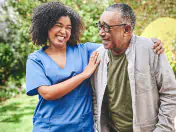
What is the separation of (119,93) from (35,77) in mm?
753

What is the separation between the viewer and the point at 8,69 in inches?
336

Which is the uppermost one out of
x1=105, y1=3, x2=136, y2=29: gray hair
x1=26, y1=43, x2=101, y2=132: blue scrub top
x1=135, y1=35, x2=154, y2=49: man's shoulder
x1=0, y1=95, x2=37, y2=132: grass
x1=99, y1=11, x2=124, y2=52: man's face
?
x1=105, y1=3, x2=136, y2=29: gray hair

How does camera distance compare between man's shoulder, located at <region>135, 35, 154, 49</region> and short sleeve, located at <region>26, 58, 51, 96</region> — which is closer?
man's shoulder, located at <region>135, 35, 154, 49</region>

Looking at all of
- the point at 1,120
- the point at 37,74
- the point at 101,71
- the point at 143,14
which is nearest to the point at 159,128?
the point at 101,71

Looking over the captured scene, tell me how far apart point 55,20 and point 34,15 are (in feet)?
0.96

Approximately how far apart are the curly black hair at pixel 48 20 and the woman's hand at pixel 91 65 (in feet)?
1.10

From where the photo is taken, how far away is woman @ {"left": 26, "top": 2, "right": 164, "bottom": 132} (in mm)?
2307

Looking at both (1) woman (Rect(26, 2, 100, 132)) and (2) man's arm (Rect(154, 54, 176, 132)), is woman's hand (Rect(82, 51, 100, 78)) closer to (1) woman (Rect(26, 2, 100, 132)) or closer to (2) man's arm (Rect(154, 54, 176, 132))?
(1) woman (Rect(26, 2, 100, 132))

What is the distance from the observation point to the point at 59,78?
7.68 feet

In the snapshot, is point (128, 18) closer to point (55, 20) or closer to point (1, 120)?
point (55, 20)

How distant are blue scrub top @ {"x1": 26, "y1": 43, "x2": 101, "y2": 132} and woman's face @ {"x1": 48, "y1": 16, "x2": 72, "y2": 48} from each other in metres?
0.16

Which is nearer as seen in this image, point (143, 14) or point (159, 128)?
point (159, 128)

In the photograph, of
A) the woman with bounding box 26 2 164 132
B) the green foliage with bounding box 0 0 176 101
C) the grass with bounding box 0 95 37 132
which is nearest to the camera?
the woman with bounding box 26 2 164 132

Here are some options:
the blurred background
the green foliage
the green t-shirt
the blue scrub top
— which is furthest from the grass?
the green t-shirt
